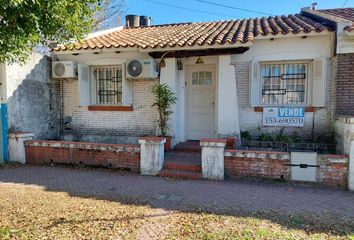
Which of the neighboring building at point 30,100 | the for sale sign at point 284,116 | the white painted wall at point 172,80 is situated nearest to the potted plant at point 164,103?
the white painted wall at point 172,80

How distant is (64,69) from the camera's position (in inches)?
350

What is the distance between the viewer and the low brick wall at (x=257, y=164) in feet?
19.7

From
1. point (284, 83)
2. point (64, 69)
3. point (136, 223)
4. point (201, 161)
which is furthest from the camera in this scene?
point (64, 69)

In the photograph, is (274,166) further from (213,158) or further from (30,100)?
(30,100)

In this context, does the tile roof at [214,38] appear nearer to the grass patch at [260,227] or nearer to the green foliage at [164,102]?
the green foliage at [164,102]

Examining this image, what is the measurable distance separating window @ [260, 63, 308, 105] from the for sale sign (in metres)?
0.30

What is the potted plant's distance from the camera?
315 inches

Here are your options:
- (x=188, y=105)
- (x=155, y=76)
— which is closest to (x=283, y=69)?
(x=188, y=105)

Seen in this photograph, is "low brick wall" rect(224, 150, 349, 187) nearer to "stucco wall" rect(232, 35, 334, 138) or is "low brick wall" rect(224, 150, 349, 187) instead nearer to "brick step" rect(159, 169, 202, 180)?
"brick step" rect(159, 169, 202, 180)

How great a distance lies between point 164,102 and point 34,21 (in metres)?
4.59

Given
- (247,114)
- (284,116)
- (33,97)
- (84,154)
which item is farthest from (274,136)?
(33,97)

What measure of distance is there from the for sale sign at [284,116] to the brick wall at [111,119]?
12.1 ft

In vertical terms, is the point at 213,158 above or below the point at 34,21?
below

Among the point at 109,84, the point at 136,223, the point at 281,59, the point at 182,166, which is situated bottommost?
the point at 136,223
